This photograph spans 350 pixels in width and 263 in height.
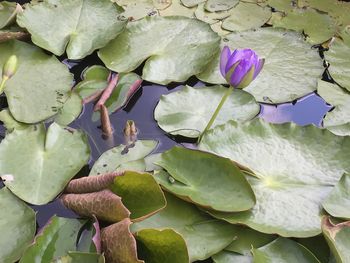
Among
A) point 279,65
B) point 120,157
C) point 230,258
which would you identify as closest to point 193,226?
point 230,258

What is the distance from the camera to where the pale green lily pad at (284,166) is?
1081 millimetres

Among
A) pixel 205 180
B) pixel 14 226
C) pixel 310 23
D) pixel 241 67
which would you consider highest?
pixel 241 67

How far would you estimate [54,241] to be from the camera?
1.07 meters

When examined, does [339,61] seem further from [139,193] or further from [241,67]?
[139,193]

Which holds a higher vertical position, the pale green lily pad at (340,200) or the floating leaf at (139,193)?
the pale green lily pad at (340,200)

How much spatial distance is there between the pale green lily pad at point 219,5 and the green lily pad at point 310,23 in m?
0.15

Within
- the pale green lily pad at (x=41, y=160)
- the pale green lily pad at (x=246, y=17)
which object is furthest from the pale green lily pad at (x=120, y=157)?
the pale green lily pad at (x=246, y=17)

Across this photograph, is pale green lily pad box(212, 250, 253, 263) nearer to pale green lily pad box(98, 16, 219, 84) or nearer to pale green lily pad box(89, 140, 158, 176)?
pale green lily pad box(89, 140, 158, 176)

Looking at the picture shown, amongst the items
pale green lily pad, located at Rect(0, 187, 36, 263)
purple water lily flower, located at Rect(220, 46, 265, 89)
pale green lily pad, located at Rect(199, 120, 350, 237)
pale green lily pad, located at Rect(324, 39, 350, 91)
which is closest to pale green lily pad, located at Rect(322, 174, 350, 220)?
pale green lily pad, located at Rect(199, 120, 350, 237)

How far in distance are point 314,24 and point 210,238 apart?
2.90ft

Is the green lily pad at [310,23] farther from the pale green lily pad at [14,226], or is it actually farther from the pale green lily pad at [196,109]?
the pale green lily pad at [14,226]

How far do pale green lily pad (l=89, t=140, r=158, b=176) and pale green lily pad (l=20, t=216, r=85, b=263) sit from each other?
0.47ft

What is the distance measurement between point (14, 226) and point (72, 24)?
70cm

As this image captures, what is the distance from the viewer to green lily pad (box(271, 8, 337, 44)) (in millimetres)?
1596
